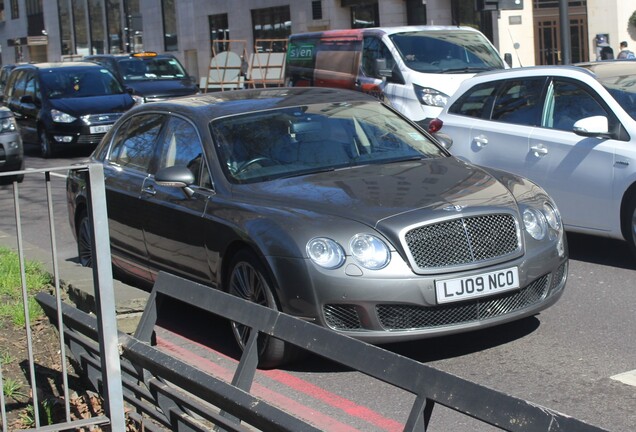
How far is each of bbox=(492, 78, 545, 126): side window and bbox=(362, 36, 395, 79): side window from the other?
22.5 feet

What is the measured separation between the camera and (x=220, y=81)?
34.0m

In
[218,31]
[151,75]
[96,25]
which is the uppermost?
[96,25]

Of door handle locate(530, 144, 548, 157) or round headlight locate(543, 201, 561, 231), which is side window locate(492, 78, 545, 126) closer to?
door handle locate(530, 144, 548, 157)

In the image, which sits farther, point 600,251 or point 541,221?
point 600,251

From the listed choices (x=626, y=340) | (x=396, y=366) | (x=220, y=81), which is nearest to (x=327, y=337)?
(x=396, y=366)

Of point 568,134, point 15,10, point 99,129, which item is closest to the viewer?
point 568,134

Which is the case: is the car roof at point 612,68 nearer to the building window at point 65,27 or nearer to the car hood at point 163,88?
the car hood at point 163,88

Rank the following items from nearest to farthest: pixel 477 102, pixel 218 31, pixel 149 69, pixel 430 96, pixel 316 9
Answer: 1. pixel 477 102
2. pixel 430 96
3. pixel 149 69
4. pixel 316 9
5. pixel 218 31

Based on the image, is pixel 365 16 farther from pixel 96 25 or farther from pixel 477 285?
pixel 477 285

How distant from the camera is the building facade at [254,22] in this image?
2927cm

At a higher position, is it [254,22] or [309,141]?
[254,22]

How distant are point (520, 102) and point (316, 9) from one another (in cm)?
3119

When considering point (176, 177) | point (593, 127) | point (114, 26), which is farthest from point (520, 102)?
point (114, 26)

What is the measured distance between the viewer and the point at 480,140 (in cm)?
992
